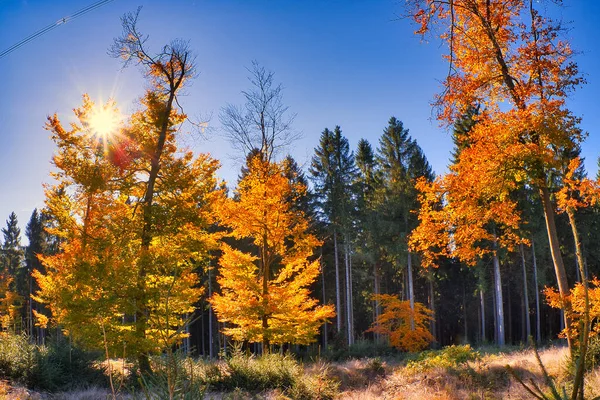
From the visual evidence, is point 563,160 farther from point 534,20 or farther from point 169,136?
point 169,136

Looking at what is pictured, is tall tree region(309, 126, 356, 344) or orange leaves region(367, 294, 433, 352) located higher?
tall tree region(309, 126, 356, 344)

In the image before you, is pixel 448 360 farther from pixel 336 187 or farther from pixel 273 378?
pixel 336 187

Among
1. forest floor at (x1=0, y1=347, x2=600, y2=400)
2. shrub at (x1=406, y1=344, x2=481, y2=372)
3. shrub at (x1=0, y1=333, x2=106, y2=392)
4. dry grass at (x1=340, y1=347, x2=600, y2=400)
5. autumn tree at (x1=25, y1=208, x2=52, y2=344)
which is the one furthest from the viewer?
autumn tree at (x1=25, y1=208, x2=52, y2=344)

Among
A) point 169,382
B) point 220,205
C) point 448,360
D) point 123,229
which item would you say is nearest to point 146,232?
point 123,229

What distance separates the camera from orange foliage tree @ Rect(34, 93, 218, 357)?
34.8 feet

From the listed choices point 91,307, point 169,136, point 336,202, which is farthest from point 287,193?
point 336,202

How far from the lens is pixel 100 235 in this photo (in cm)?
1130

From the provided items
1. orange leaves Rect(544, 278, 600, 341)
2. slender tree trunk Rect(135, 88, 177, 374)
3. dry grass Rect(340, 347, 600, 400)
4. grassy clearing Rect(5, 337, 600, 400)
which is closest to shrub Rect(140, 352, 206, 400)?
grassy clearing Rect(5, 337, 600, 400)

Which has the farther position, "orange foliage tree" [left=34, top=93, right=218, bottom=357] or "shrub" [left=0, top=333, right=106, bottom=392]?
"orange foliage tree" [left=34, top=93, right=218, bottom=357]

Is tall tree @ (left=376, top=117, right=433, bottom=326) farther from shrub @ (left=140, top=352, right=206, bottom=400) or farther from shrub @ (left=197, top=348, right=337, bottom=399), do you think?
shrub @ (left=140, top=352, right=206, bottom=400)

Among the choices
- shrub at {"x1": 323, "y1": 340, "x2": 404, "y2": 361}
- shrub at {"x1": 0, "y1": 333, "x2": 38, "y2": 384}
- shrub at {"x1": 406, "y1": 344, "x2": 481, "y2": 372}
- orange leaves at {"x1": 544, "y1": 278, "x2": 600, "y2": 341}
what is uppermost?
orange leaves at {"x1": 544, "y1": 278, "x2": 600, "y2": 341}

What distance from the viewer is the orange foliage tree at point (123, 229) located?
10.6 meters

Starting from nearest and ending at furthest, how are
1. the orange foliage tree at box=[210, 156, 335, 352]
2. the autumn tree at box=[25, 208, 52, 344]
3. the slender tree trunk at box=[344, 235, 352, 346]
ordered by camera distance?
the orange foliage tree at box=[210, 156, 335, 352]
the slender tree trunk at box=[344, 235, 352, 346]
the autumn tree at box=[25, 208, 52, 344]

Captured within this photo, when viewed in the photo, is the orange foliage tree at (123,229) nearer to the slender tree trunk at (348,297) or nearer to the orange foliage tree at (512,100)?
the orange foliage tree at (512,100)
